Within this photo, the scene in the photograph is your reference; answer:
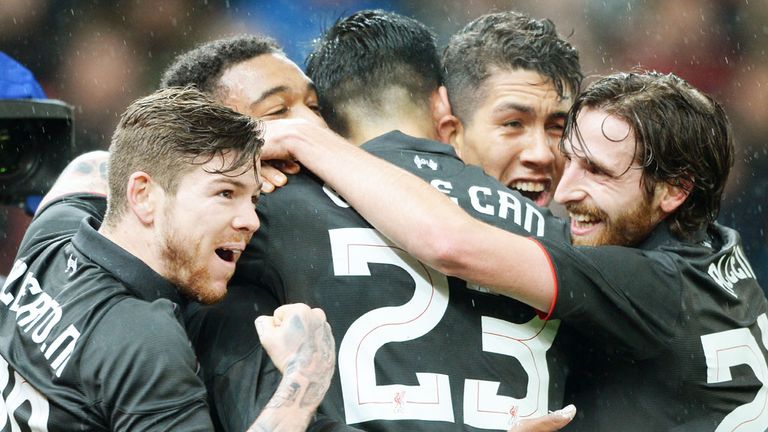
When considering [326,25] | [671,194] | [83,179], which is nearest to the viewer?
[671,194]

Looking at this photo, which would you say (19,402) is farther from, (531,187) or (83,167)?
(531,187)

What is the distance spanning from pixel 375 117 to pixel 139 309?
3.88 feet

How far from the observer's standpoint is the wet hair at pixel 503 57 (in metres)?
4.05

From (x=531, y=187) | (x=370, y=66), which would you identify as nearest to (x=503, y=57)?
(x=531, y=187)

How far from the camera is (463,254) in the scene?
112 inches

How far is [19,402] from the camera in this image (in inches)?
105

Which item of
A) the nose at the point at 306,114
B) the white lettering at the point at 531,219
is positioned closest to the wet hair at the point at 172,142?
the nose at the point at 306,114

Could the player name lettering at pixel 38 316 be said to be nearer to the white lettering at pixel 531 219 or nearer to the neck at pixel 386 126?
the neck at pixel 386 126

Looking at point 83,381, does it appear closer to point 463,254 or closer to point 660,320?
point 463,254

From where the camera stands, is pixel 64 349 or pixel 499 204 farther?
pixel 499 204

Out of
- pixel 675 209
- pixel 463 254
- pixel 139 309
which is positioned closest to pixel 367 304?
pixel 463 254

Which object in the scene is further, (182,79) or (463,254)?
(182,79)

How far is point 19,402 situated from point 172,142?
81cm

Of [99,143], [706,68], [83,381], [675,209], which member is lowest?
[99,143]
